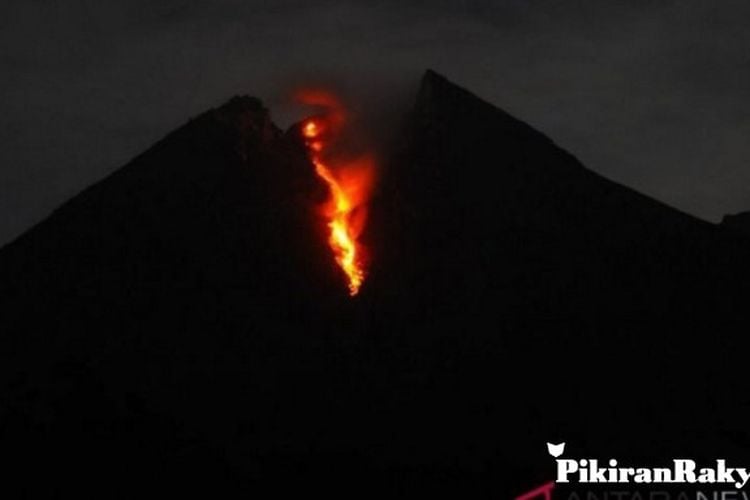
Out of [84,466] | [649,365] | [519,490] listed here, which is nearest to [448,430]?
[519,490]

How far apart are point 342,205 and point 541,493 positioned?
2408 cm

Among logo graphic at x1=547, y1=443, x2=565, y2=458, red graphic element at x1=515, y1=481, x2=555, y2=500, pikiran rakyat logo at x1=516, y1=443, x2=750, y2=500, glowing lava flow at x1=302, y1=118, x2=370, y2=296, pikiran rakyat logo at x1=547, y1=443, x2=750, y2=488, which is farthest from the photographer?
glowing lava flow at x1=302, y1=118, x2=370, y2=296

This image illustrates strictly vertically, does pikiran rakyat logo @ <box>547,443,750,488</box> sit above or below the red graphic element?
above

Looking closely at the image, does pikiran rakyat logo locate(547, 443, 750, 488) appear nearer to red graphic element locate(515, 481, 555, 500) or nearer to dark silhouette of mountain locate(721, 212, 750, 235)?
red graphic element locate(515, 481, 555, 500)

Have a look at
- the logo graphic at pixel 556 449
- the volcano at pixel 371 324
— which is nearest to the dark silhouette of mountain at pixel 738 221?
the volcano at pixel 371 324

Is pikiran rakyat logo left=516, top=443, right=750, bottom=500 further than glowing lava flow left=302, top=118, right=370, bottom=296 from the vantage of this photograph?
No

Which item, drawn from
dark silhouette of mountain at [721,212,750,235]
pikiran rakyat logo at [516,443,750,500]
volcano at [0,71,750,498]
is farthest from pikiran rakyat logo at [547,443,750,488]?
dark silhouette of mountain at [721,212,750,235]

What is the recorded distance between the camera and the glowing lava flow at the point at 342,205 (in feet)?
285

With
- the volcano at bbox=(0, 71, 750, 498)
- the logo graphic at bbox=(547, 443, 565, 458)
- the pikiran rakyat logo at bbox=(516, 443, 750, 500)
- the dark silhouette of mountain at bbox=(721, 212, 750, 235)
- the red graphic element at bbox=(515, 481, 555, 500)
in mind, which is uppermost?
the dark silhouette of mountain at bbox=(721, 212, 750, 235)

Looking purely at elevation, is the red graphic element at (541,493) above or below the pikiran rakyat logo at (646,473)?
below

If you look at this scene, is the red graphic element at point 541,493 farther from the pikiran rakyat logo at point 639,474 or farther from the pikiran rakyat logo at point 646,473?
the pikiran rakyat logo at point 646,473

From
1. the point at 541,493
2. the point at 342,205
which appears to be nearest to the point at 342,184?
the point at 342,205

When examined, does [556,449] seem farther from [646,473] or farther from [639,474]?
[639,474]

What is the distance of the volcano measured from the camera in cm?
7744
